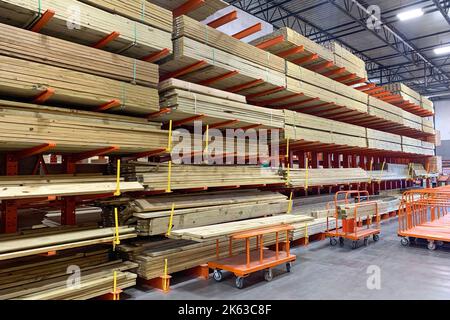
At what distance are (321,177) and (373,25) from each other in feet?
33.8

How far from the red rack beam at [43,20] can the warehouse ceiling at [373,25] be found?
33.4 ft

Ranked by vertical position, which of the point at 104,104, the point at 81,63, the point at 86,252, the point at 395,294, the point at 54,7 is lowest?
the point at 395,294

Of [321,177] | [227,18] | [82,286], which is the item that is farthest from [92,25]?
[321,177]

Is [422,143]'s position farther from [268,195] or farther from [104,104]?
[104,104]

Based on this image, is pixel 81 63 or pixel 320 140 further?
pixel 320 140

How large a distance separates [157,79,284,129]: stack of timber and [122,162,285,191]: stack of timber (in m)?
1.01

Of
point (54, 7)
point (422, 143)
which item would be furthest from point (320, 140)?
point (422, 143)

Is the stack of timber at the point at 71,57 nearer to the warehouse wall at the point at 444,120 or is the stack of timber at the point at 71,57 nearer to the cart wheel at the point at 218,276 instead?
the cart wheel at the point at 218,276

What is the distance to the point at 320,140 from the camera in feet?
33.4

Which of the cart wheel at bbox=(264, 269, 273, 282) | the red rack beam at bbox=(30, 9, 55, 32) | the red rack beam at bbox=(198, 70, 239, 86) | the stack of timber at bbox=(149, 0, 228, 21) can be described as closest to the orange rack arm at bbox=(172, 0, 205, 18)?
the stack of timber at bbox=(149, 0, 228, 21)

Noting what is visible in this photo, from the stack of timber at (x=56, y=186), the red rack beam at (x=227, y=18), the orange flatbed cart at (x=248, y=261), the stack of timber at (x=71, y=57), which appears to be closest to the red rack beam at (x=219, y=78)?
the red rack beam at (x=227, y=18)

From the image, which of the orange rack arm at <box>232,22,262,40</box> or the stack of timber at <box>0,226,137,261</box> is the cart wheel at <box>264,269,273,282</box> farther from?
the orange rack arm at <box>232,22,262,40</box>

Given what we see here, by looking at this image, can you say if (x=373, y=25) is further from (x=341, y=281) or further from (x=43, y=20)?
(x=43, y=20)

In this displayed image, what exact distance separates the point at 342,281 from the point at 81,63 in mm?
5836
